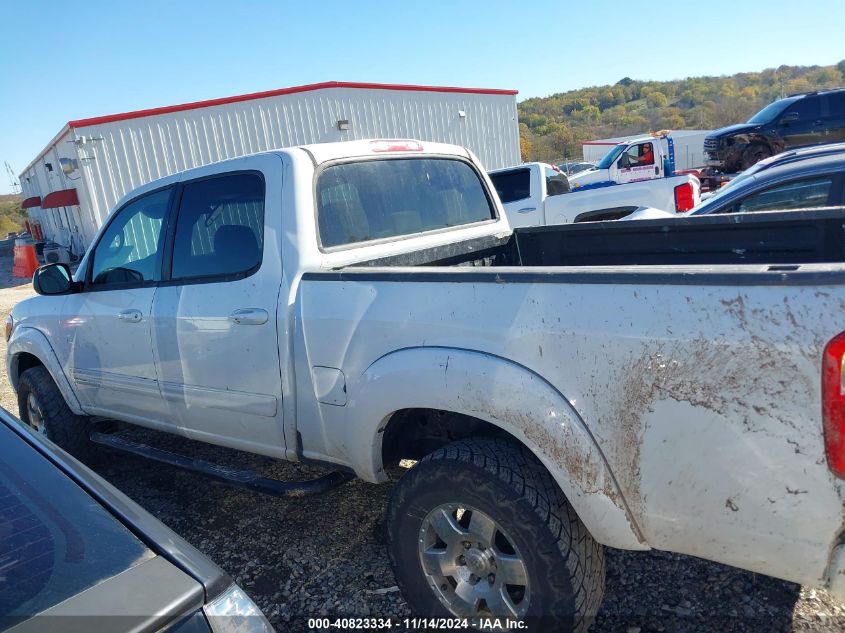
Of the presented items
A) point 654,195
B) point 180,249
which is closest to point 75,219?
point 654,195

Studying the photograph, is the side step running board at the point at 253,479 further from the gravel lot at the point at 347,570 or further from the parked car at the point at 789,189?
the parked car at the point at 789,189

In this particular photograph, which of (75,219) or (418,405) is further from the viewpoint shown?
(75,219)

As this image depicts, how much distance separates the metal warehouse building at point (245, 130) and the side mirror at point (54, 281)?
1462 cm

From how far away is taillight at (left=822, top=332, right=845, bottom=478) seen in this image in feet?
5.11

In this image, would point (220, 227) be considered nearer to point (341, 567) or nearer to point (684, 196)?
point (341, 567)

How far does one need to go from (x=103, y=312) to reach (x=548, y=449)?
2.93 m

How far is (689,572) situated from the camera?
2.87m

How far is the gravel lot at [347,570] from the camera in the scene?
2564mm

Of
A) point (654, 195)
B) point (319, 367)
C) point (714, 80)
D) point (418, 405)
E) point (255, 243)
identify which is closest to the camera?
point (418, 405)

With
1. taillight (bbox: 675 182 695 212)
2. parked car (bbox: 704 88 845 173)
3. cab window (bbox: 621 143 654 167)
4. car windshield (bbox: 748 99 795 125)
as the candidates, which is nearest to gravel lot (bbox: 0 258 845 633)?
taillight (bbox: 675 182 695 212)

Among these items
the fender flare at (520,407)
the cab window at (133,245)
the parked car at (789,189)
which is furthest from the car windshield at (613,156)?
the fender flare at (520,407)

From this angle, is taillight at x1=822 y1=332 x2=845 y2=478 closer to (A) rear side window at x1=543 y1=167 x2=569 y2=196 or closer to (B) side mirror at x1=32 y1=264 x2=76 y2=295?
(B) side mirror at x1=32 y1=264 x2=76 y2=295

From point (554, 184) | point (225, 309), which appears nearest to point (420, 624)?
point (225, 309)

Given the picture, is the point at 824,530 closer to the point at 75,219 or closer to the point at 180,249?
the point at 180,249
